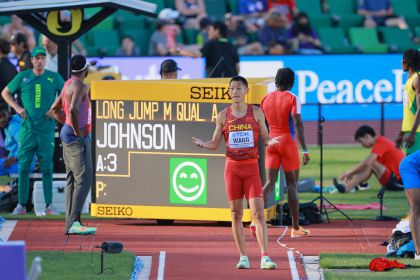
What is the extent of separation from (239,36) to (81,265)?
15431 mm

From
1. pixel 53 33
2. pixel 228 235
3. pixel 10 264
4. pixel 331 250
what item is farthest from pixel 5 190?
pixel 10 264

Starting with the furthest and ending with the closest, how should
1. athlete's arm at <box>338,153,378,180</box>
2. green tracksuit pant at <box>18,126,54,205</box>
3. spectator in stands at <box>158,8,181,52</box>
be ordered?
spectator in stands at <box>158,8,181,52</box> → athlete's arm at <box>338,153,378,180</box> → green tracksuit pant at <box>18,126,54,205</box>

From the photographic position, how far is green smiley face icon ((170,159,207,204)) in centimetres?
1675

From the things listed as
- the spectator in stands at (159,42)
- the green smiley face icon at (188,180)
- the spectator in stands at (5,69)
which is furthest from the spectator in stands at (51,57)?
the spectator in stands at (159,42)

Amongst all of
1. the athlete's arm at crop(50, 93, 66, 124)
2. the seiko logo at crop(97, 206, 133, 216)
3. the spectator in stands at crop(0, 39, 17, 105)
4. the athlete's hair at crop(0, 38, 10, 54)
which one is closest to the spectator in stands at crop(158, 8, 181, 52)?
the spectator in stands at crop(0, 39, 17, 105)

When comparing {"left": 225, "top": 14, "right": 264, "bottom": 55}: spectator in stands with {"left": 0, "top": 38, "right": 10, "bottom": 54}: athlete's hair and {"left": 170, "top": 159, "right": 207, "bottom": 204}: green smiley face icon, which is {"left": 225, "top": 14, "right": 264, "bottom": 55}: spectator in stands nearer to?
{"left": 0, "top": 38, "right": 10, "bottom": 54}: athlete's hair

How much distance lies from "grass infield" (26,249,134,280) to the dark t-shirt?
276 inches

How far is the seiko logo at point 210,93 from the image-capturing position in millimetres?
16469

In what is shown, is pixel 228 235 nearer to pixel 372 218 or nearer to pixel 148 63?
pixel 372 218

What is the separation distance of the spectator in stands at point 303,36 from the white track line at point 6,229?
12.2 metres

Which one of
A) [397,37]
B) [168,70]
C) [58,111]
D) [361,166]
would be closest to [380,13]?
[397,37]

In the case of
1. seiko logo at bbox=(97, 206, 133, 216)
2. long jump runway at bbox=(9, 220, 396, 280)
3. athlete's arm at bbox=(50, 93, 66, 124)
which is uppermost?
athlete's arm at bbox=(50, 93, 66, 124)

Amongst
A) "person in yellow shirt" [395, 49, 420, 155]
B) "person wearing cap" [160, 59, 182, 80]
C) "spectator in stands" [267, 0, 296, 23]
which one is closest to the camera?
"person in yellow shirt" [395, 49, 420, 155]

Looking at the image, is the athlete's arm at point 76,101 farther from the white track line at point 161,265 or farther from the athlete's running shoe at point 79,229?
the white track line at point 161,265
